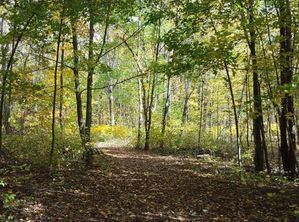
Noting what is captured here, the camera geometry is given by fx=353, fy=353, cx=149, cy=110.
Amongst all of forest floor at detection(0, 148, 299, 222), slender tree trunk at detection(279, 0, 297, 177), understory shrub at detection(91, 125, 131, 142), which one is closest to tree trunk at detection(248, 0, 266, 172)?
slender tree trunk at detection(279, 0, 297, 177)

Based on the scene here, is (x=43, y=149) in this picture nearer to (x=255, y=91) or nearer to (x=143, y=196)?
(x=143, y=196)

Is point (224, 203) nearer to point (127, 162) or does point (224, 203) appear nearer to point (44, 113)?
point (127, 162)

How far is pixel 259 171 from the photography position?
1301 centimetres

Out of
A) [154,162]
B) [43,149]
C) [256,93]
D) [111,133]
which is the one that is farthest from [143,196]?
[111,133]

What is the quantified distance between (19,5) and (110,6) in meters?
3.09

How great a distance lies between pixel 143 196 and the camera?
9484mm

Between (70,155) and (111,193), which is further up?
(70,155)

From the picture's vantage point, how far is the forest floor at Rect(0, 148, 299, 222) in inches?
299

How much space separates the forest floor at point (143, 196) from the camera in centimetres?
760

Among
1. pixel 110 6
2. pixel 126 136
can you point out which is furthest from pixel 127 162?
Answer: pixel 126 136

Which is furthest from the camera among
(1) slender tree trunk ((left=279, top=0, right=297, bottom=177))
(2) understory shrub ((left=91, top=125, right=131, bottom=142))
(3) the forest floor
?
(2) understory shrub ((left=91, top=125, right=131, bottom=142))

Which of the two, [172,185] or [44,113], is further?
[44,113]

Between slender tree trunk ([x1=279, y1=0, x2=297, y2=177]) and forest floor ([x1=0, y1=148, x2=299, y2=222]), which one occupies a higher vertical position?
slender tree trunk ([x1=279, y1=0, x2=297, y2=177])

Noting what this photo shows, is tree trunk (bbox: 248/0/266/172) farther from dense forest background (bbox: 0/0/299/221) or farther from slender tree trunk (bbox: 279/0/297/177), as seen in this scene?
slender tree trunk (bbox: 279/0/297/177)
